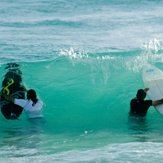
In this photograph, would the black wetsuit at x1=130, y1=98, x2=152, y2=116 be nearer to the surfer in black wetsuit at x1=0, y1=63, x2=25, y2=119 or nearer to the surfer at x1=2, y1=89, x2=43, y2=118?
the surfer at x1=2, y1=89, x2=43, y2=118

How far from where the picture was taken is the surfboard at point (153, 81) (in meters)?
12.3

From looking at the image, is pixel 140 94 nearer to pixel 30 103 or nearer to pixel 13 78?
pixel 30 103

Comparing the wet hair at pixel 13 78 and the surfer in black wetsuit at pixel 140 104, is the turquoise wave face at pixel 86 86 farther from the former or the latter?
the wet hair at pixel 13 78

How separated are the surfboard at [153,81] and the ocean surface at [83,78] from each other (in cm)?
31

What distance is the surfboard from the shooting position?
40.2 ft

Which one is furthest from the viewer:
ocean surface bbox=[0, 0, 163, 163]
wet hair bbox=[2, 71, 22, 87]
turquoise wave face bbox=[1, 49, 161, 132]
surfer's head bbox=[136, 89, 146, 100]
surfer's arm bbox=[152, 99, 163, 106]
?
turquoise wave face bbox=[1, 49, 161, 132]

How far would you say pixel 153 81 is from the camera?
12.8 meters

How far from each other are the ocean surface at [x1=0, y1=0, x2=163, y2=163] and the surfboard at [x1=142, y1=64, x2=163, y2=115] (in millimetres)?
308

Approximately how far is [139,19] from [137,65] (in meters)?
6.38

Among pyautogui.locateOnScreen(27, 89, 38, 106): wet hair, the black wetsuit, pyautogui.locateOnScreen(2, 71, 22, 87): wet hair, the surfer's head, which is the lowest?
the black wetsuit

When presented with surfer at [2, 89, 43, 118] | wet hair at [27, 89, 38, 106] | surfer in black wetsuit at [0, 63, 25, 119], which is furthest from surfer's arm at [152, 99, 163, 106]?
surfer in black wetsuit at [0, 63, 25, 119]

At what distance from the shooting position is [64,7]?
23.2 m

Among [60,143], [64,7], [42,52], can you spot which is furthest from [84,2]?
[60,143]

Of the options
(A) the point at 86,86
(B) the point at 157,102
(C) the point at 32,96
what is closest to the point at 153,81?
(B) the point at 157,102
